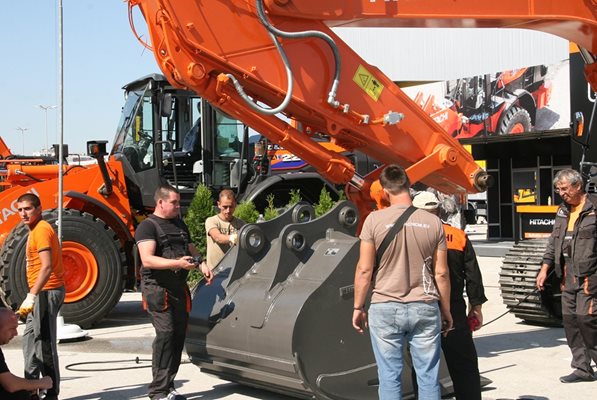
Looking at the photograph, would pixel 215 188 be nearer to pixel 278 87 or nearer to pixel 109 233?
pixel 109 233

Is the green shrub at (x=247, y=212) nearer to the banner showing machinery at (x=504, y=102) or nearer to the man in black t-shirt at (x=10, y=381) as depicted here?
the man in black t-shirt at (x=10, y=381)

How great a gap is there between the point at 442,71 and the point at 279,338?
37159 millimetres

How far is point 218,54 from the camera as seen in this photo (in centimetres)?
774

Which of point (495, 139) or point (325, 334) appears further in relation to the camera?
point (495, 139)

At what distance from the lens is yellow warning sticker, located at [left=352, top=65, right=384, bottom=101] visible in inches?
322

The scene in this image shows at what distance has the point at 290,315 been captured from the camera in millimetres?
6551

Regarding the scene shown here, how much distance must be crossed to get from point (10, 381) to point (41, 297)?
1909 millimetres

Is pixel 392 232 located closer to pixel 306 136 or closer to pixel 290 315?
pixel 290 315

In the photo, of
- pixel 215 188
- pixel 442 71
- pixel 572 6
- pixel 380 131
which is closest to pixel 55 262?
pixel 380 131

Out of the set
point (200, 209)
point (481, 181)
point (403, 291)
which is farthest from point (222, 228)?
point (403, 291)

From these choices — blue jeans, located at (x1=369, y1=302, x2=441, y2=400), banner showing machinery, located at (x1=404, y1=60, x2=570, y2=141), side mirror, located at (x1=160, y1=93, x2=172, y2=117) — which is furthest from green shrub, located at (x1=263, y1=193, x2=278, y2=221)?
banner showing machinery, located at (x1=404, y1=60, x2=570, y2=141)

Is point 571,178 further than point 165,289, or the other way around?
point 571,178

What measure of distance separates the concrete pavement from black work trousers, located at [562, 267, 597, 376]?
0.81 ft

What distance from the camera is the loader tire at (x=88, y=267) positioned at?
10.9 metres
